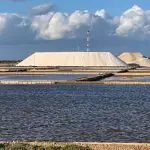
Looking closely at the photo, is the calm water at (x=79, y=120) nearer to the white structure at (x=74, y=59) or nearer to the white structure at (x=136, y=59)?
the white structure at (x=74, y=59)

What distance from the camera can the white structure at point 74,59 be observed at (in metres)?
144

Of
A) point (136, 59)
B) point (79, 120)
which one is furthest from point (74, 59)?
point (79, 120)

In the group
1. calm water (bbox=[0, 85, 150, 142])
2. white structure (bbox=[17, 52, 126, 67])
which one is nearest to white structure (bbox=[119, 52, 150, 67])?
A: white structure (bbox=[17, 52, 126, 67])

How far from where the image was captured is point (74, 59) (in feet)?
479

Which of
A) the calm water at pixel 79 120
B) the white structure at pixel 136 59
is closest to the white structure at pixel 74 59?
the white structure at pixel 136 59

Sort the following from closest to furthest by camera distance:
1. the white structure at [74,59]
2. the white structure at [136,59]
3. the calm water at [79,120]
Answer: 1. the calm water at [79,120]
2. the white structure at [74,59]
3. the white structure at [136,59]

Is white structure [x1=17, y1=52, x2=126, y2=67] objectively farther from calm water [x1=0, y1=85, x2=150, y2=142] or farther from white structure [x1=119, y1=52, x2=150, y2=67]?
calm water [x1=0, y1=85, x2=150, y2=142]

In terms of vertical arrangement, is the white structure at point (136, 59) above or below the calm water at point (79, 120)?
above

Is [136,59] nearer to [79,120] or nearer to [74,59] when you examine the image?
[74,59]

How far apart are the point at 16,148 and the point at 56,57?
13936 centimetres

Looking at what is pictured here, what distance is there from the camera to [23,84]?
179 feet

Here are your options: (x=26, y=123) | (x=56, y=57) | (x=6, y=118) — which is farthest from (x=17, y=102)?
(x=56, y=57)

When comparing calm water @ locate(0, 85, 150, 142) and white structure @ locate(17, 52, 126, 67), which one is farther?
white structure @ locate(17, 52, 126, 67)

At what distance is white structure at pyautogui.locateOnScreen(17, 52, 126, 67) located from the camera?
14350cm
